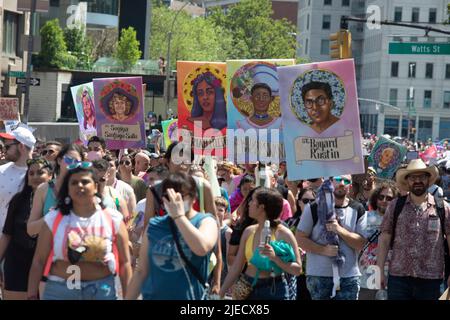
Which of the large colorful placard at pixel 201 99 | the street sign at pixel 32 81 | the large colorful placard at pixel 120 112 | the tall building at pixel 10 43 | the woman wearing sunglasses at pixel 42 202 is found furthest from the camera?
the tall building at pixel 10 43

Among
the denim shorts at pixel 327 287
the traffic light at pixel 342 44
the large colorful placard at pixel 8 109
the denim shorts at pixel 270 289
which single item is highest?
the traffic light at pixel 342 44

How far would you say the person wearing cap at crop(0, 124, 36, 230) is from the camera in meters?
10.6

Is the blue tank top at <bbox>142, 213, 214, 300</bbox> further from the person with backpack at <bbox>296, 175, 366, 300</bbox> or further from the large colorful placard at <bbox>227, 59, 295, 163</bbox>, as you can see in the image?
the large colorful placard at <bbox>227, 59, 295, 163</bbox>

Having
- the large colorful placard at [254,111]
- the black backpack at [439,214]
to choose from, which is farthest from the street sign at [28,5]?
the black backpack at [439,214]

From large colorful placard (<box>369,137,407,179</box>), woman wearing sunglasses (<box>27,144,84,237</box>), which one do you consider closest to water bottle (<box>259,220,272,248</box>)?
woman wearing sunglasses (<box>27,144,84,237</box>)

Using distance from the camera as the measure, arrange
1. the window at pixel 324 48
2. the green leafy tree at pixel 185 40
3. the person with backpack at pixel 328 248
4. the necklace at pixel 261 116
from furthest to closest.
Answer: the window at pixel 324 48
the green leafy tree at pixel 185 40
the necklace at pixel 261 116
the person with backpack at pixel 328 248

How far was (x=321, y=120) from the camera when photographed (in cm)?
1228

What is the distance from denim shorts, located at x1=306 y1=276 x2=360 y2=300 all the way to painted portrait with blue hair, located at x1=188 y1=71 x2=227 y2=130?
790 centimetres

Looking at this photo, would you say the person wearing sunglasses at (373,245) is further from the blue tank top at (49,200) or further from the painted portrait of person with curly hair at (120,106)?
the painted portrait of person with curly hair at (120,106)

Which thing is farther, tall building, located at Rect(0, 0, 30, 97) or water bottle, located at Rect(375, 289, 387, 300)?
tall building, located at Rect(0, 0, 30, 97)

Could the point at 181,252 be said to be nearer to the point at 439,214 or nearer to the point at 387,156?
the point at 439,214

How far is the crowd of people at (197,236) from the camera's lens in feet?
24.7

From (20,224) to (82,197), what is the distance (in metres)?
2.11

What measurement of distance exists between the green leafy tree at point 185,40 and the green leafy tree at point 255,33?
5641 millimetres
